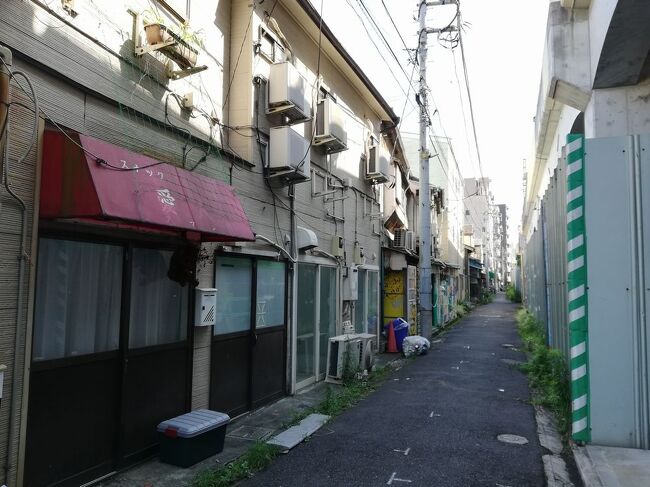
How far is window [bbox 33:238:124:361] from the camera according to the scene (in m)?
4.48

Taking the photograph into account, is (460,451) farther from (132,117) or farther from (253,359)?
(132,117)

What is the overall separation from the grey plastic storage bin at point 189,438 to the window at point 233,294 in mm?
1539

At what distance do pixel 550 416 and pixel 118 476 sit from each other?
6.31 m

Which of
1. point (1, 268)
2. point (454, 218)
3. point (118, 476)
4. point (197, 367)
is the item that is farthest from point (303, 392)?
point (454, 218)

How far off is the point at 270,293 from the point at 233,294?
1.14 metres

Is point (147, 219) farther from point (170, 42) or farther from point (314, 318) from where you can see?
point (314, 318)

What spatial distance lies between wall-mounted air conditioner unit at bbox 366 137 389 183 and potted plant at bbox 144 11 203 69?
7.77 metres

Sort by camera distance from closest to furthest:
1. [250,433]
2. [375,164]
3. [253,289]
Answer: [250,433] → [253,289] → [375,164]

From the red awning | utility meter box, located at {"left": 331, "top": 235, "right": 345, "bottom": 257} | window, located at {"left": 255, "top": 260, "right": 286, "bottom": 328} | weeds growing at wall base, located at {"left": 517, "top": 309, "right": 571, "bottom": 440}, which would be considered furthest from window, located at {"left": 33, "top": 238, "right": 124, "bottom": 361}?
utility meter box, located at {"left": 331, "top": 235, "right": 345, "bottom": 257}

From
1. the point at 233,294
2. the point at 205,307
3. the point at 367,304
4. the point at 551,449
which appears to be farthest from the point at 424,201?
the point at 205,307

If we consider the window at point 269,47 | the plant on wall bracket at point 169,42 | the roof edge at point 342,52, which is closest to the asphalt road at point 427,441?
the plant on wall bracket at point 169,42

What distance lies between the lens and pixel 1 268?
402 centimetres

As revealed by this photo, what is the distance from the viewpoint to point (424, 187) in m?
15.6

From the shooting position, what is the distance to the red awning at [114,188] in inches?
168
